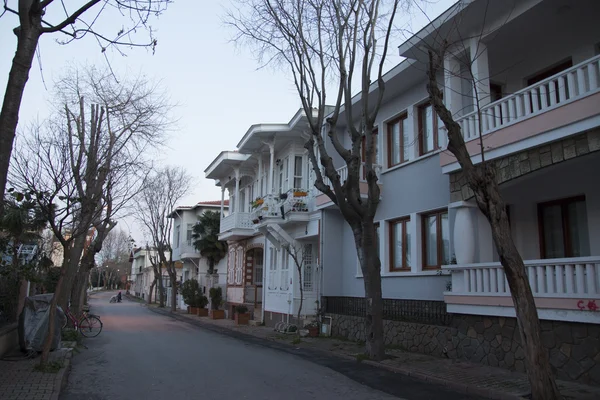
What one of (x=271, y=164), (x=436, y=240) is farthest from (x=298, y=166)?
(x=436, y=240)

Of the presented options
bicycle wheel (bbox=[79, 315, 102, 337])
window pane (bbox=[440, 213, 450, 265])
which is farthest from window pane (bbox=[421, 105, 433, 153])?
bicycle wheel (bbox=[79, 315, 102, 337])

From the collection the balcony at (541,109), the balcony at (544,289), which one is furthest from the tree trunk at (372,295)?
the balcony at (541,109)

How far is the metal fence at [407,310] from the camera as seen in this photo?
12.9m

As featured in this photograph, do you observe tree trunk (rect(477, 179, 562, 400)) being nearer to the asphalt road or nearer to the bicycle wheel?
the asphalt road

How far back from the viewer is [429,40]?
42.0 feet

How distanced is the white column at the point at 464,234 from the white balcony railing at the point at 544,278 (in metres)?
0.29

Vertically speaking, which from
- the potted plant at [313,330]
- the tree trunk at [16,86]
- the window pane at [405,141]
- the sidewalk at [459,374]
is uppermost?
the window pane at [405,141]

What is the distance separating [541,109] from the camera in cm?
994

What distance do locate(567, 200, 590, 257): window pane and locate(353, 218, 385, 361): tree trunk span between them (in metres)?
4.59

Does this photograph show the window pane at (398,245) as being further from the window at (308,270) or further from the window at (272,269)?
the window at (272,269)

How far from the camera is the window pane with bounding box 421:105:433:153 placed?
1501cm

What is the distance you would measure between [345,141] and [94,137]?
360 inches

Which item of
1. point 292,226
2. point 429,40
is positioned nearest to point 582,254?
point 429,40

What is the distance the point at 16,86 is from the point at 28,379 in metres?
6.11
